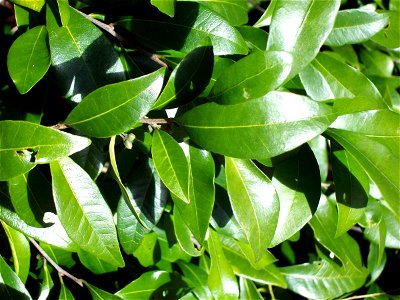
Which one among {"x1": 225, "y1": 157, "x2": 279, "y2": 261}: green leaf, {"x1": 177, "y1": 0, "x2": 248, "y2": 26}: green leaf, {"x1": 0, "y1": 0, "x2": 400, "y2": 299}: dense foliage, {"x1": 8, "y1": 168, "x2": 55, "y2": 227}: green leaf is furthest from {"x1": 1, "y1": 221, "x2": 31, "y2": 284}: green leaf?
{"x1": 177, "y1": 0, "x2": 248, "y2": 26}: green leaf

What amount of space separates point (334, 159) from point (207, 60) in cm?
29

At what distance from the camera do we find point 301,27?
A: 0.85 meters

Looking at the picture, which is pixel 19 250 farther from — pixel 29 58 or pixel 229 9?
pixel 229 9

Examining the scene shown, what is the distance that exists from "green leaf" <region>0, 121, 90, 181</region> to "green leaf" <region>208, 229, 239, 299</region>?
1.69ft

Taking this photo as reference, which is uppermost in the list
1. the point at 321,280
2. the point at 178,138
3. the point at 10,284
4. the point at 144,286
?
the point at 178,138

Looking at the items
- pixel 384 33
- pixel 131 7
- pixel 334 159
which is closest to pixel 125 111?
pixel 131 7

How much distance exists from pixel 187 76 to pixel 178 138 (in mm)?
103

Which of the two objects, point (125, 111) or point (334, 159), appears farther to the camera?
point (334, 159)

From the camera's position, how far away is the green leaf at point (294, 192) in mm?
978

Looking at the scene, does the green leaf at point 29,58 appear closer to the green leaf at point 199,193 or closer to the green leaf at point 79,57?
the green leaf at point 79,57

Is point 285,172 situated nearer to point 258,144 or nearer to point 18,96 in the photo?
point 258,144

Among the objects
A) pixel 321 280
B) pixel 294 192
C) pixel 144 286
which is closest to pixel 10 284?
pixel 144 286

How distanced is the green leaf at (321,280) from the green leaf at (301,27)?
790mm

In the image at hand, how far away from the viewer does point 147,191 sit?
1.05 meters
